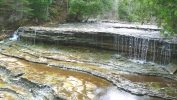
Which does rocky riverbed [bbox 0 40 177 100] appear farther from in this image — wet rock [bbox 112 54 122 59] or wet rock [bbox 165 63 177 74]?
wet rock [bbox 165 63 177 74]

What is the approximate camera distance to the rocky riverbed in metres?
8.35

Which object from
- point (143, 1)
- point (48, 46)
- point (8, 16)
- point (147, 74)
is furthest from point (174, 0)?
point (8, 16)

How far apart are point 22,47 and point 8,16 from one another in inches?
229

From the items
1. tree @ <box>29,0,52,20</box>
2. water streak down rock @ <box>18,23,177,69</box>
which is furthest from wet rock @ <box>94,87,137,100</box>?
tree @ <box>29,0,52,20</box>

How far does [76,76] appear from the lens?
10.5m

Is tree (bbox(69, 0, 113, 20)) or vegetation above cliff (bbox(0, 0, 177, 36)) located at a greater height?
tree (bbox(69, 0, 113, 20))

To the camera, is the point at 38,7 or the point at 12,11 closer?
the point at 12,11

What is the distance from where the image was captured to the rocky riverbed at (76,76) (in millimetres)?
8352

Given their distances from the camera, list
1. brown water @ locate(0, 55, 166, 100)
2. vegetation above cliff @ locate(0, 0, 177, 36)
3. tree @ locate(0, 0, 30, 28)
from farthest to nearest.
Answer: tree @ locate(0, 0, 30, 28) < brown water @ locate(0, 55, 166, 100) < vegetation above cliff @ locate(0, 0, 177, 36)

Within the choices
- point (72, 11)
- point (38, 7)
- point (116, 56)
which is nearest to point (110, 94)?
point (116, 56)

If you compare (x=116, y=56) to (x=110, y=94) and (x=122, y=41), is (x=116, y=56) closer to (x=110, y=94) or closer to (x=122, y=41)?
(x=122, y=41)

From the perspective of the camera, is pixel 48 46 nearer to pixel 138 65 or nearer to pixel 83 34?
pixel 83 34

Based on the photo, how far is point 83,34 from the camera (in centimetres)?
1581

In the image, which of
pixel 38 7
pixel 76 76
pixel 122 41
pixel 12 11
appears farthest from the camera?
pixel 38 7
